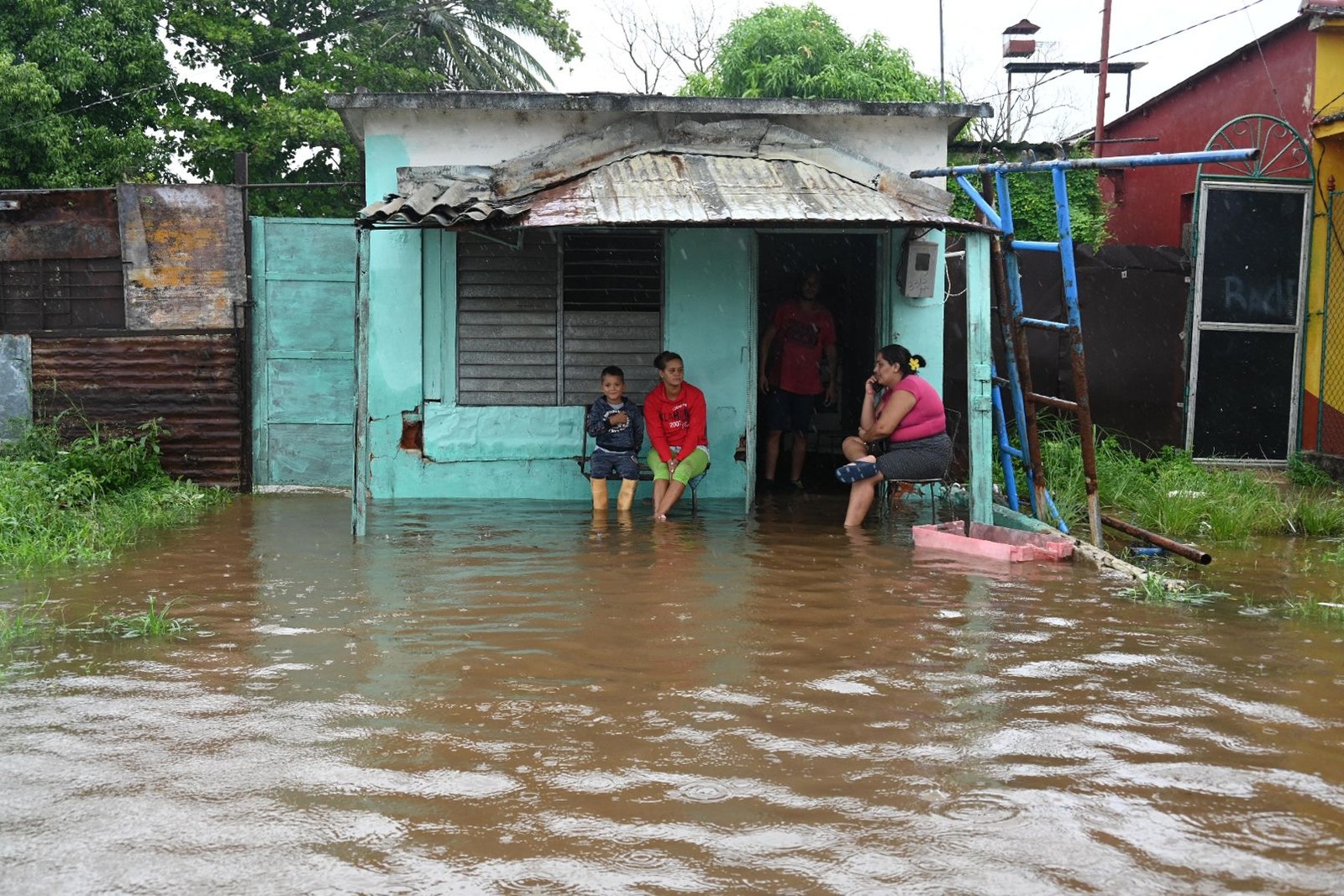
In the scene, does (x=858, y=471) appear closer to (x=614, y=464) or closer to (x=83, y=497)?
(x=614, y=464)

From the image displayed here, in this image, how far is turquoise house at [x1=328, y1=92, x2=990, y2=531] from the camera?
31.2ft

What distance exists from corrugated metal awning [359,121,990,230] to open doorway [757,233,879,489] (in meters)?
1.40

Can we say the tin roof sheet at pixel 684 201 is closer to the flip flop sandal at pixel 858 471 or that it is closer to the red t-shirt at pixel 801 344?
the flip flop sandal at pixel 858 471

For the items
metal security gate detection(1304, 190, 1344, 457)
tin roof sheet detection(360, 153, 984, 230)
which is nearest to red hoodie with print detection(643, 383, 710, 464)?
tin roof sheet detection(360, 153, 984, 230)

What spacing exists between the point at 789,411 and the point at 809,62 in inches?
497

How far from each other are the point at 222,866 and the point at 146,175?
1624 cm

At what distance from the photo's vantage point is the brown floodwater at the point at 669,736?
3242mm

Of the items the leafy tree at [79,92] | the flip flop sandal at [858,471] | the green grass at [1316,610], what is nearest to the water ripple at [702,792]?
the green grass at [1316,610]

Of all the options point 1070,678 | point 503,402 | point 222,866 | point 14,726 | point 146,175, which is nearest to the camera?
point 222,866

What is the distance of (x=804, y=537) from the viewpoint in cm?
849

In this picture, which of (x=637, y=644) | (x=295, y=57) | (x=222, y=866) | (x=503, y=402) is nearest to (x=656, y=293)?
(x=503, y=402)

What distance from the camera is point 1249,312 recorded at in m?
11.4

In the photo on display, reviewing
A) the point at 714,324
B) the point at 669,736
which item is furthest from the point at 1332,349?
the point at 669,736

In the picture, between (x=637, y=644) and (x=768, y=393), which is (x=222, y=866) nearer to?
(x=637, y=644)
